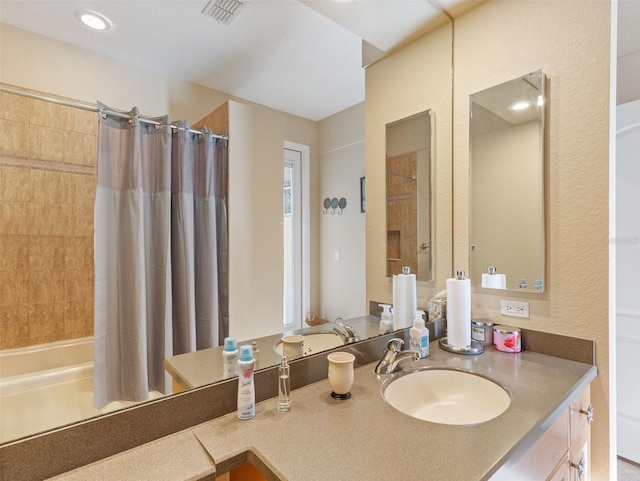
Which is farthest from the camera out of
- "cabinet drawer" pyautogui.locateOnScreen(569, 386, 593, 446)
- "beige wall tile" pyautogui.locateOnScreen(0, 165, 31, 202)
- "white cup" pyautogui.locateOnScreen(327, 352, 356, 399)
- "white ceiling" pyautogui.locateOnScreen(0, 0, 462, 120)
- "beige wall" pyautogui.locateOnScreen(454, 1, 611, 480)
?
"beige wall" pyautogui.locateOnScreen(454, 1, 611, 480)

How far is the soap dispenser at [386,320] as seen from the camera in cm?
137

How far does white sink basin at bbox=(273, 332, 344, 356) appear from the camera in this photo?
3.64ft

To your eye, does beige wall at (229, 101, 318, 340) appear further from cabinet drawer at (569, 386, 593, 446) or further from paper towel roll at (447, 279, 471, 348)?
cabinet drawer at (569, 386, 593, 446)

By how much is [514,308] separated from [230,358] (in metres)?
1.25

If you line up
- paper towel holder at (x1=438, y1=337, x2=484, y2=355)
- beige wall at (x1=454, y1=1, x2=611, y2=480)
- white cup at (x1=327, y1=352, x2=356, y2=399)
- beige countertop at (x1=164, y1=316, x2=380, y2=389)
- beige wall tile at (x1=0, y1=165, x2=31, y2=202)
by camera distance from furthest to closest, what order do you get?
1. paper towel holder at (x1=438, y1=337, x2=484, y2=355)
2. beige wall at (x1=454, y1=1, x2=611, y2=480)
3. white cup at (x1=327, y1=352, x2=356, y2=399)
4. beige countertop at (x1=164, y1=316, x2=380, y2=389)
5. beige wall tile at (x1=0, y1=165, x2=31, y2=202)

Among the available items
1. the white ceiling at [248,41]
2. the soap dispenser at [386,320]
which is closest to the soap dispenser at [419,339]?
the soap dispenser at [386,320]

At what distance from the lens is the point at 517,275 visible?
1.46 metres

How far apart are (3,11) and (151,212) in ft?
1.59

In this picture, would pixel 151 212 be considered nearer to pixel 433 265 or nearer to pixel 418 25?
pixel 433 265

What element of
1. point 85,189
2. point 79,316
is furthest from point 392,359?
point 85,189

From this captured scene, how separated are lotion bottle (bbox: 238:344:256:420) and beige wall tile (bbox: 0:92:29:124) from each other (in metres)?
0.71

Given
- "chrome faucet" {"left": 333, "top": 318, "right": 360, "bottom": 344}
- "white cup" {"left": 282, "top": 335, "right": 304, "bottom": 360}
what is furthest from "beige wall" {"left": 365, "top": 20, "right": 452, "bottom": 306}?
"white cup" {"left": 282, "top": 335, "right": 304, "bottom": 360}

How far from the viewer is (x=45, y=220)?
2.17ft

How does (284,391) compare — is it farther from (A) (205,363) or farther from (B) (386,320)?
(B) (386,320)
